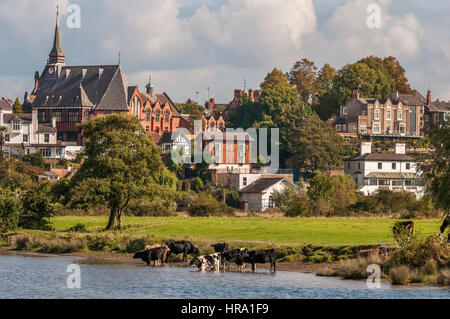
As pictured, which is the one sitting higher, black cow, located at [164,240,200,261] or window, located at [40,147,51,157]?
window, located at [40,147,51,157]

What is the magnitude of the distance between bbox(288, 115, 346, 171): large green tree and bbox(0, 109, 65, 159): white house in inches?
1385

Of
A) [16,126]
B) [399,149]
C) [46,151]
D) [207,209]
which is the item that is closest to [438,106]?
[399,149]

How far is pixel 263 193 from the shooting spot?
121562 mm

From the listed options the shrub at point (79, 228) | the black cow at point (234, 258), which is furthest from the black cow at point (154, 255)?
the shrub at point (79, 228)

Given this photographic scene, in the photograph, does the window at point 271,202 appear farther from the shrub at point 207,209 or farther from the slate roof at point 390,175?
the slate roof at point 390,175

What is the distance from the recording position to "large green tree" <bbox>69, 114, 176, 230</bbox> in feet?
227

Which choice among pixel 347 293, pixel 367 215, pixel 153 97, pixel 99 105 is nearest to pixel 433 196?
pixel 347 293

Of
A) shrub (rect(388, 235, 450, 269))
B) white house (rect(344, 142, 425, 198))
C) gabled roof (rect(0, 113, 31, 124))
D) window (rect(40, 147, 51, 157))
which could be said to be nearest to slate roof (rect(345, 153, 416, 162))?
white house (rect(344, 142, 425, 198))

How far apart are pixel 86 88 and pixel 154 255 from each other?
11158 centimetres

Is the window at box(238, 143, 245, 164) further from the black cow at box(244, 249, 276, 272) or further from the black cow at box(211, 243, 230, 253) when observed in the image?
the black cow at box(244, 249, 276, 272)

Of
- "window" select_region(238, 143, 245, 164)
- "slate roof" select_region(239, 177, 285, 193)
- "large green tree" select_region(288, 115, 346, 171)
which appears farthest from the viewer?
"window" select_region(238, 143, 245, 164)

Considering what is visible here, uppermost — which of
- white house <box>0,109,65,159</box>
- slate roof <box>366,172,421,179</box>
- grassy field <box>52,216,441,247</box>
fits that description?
white house <box>0,109,65,159</box>

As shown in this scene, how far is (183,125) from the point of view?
165 meters

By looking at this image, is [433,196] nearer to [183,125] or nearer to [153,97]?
[183,125]
